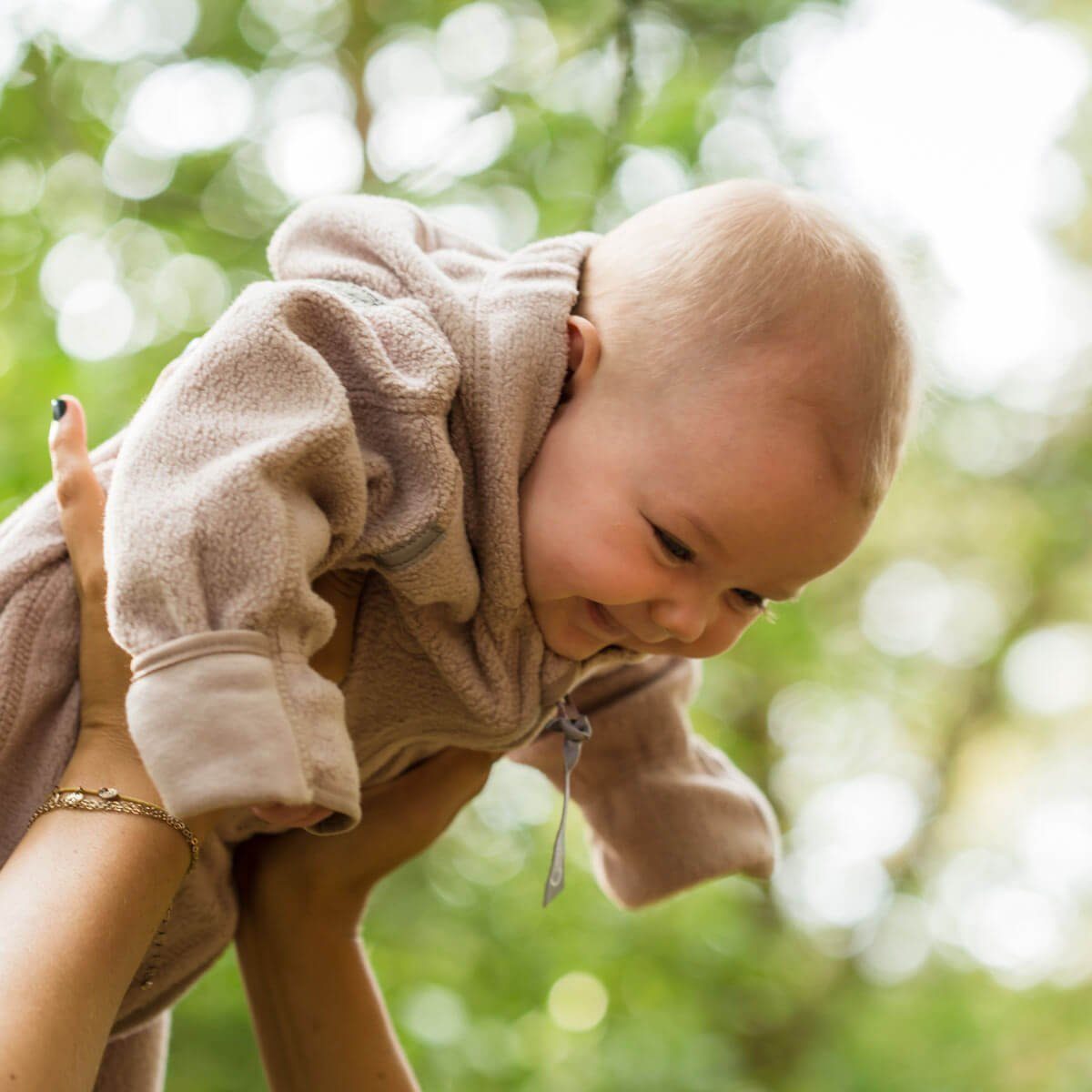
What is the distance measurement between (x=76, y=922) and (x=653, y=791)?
0.66 m

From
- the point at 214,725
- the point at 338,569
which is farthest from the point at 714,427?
the point at 214,725

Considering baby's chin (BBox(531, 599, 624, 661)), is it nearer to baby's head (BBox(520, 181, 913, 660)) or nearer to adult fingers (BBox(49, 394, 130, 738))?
baby's head (BBox(520, 181, 913, 660))

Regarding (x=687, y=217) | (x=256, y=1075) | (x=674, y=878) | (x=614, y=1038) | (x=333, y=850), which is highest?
(x=687, y=217)

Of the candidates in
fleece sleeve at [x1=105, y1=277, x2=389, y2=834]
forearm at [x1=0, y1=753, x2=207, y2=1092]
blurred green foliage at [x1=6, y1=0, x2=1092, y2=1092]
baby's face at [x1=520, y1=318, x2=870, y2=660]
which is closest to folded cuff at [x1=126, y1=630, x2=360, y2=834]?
fleece sleeve at [x1=105, y1=277, x2=389, y2=834]

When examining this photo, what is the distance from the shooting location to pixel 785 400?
41.9 inches

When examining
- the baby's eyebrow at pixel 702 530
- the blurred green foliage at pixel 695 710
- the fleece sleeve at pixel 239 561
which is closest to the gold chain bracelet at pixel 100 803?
the fleece sleeve at pixel 239 561

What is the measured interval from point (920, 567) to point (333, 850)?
500cm

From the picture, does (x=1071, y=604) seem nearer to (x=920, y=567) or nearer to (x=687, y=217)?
(x=920, y=567)

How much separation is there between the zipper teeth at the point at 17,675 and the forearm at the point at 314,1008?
1.34ft

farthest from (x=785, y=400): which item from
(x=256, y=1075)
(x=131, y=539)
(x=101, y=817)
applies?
(x=256, y=1075)

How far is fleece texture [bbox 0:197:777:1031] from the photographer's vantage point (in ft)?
2.75

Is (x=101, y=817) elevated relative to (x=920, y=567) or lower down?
elevated

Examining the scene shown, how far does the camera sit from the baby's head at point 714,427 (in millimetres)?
1059

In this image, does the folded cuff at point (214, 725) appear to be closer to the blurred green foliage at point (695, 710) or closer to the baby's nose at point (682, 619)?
the baby's nose at point (682, 619)
